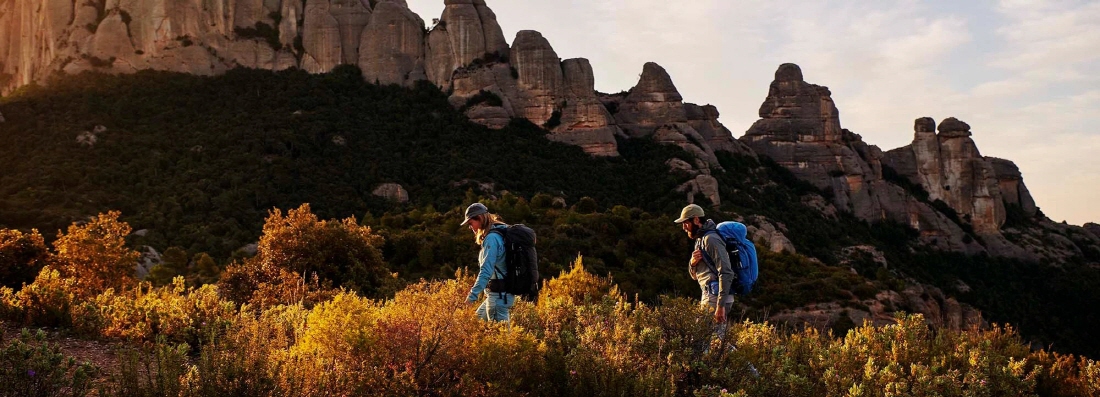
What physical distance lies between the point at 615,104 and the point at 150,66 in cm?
3960

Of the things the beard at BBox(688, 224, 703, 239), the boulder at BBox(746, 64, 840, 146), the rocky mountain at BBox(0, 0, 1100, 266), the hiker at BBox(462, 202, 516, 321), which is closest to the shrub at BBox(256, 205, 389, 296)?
the hiker at BBox(462, 202, 516, 321)

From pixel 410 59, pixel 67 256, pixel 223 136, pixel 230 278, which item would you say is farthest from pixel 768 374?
pixel 410 59

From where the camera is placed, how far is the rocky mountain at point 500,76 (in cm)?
5784

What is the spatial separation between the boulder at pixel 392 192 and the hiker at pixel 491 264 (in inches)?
1454

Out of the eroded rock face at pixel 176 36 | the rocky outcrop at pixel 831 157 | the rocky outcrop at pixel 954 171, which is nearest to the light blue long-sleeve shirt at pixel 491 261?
the eroded rock face at pixel 176 36

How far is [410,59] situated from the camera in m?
63.3

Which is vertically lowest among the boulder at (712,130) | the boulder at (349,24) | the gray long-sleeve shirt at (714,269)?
the gray long-sleeve shirt at (714,269)

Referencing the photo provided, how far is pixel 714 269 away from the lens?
743 cm

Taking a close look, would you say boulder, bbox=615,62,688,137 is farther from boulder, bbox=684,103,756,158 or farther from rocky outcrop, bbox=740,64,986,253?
rocky outcrop, bbox=740,64,986,253

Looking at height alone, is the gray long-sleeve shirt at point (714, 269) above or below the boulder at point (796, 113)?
below

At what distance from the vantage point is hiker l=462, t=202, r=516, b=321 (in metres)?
6.83

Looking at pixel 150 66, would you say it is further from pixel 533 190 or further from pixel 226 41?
pixel 533 190

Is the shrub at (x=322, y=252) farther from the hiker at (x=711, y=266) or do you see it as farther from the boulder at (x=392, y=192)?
the boulder at (x=392, y=192)

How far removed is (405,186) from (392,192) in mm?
1681
